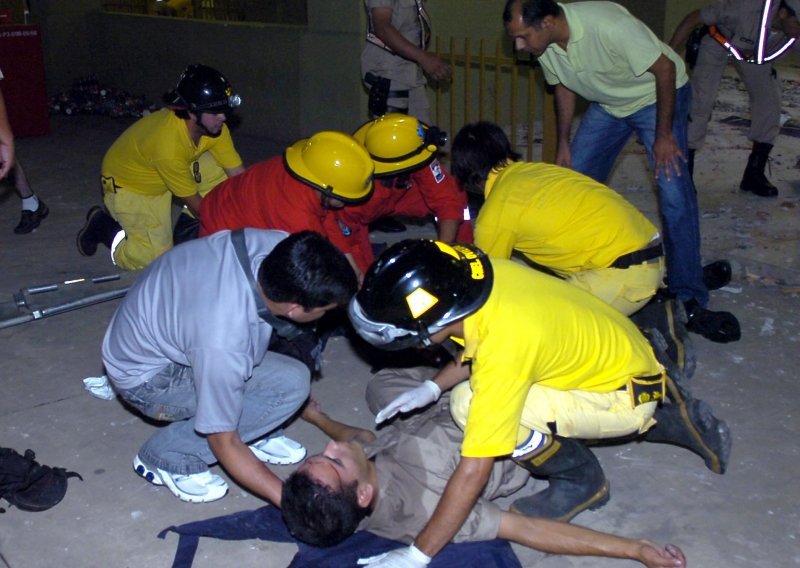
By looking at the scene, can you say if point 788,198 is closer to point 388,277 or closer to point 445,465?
A: point 445,465

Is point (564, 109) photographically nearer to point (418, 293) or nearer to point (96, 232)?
point (418, 293)

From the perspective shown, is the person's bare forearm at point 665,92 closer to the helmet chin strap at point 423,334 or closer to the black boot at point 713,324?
the black boot at point 713,324

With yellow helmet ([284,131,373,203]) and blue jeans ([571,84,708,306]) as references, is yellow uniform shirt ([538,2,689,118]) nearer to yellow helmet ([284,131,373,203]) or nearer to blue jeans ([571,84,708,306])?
blue jeans ([571,84,708,306])

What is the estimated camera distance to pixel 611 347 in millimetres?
3084

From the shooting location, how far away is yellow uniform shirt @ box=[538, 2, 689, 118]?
436cm

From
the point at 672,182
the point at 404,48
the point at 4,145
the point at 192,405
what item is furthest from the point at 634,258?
the point at 4,145

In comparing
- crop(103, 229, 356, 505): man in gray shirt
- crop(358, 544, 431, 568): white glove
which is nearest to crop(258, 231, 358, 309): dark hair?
crop(103, 229, 356, 505): man in gray shirt

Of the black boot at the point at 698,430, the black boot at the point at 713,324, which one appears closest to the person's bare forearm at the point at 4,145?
the black boot at the point at 698,430

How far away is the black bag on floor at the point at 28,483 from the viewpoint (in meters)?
3.38

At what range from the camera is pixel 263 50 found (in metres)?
9.30

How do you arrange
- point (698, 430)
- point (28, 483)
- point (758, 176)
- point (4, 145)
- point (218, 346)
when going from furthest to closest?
point (758, 176) < point (4, 145) < point (698, 430) < point (28, 483) < point (218, 346)

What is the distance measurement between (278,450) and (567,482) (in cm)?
111

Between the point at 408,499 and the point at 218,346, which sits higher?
the point at 218,346

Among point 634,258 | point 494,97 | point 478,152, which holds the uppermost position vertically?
point 478,152
